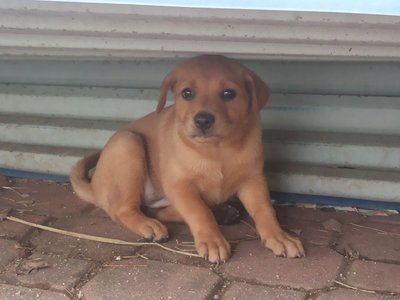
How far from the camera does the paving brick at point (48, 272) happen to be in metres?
2.62

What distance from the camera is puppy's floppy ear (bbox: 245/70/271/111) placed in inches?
116

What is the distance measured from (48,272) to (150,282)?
43 cm

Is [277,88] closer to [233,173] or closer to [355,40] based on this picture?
[233,173]

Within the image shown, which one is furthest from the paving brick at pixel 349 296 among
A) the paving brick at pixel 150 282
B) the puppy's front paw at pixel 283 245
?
the paving brick at pixel 150 282

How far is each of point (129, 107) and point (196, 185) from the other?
2.66 ft

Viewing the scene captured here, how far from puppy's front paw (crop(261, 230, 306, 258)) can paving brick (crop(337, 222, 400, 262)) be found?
0.21m

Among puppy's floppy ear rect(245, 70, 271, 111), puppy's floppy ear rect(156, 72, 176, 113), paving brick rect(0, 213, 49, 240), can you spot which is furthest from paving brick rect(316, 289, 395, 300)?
paving brick rect(0, 213, 49, 240)

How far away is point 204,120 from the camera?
280 centimetres

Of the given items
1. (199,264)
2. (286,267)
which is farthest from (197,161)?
(286,267)

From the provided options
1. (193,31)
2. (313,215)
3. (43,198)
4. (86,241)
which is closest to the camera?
(193,31)

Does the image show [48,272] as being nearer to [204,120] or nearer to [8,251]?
[8,251]

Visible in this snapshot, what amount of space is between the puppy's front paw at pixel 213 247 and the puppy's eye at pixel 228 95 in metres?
0.57


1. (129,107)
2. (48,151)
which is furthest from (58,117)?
(129,107)

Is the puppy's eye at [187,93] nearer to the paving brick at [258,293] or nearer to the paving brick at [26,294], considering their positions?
the paving brick at [258,293]
